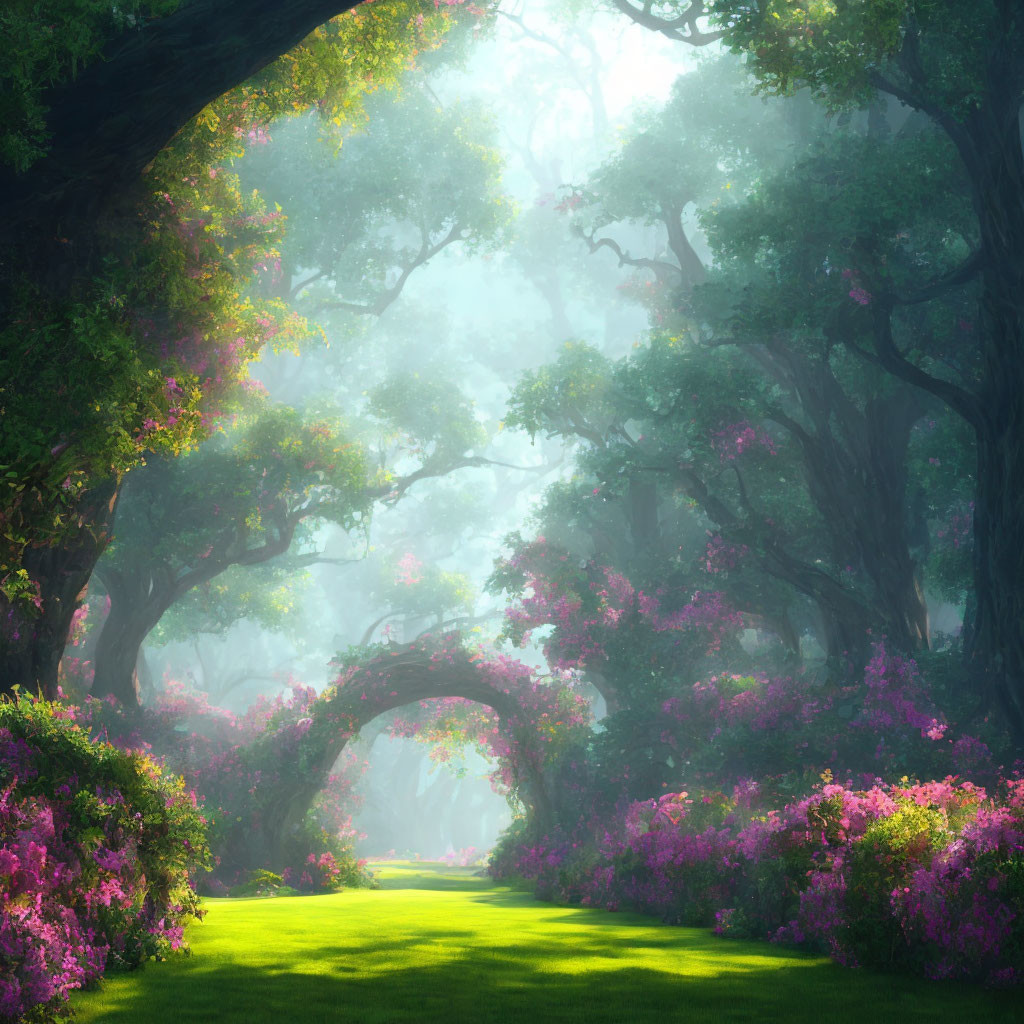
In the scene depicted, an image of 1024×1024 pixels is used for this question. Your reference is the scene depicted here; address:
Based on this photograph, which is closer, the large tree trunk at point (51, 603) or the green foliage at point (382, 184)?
the large tree trunk at point (51, 603)

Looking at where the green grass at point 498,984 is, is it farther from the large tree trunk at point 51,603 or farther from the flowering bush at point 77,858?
the large tree trunk at point 51,603

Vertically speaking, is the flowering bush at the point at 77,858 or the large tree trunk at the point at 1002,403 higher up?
the large tree trunk at the point at 1002,403

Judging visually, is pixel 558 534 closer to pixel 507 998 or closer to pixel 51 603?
pixel 51 603

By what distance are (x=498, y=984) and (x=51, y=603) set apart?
7801 mm

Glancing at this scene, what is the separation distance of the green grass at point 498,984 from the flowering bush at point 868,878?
35 centimetres

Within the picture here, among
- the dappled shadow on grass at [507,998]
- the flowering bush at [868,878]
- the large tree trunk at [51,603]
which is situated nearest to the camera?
the dappled shadow on grass at [507,998]

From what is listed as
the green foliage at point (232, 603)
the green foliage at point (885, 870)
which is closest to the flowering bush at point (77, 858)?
the green foliage at point (885, 870)

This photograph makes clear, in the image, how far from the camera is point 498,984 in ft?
21.5

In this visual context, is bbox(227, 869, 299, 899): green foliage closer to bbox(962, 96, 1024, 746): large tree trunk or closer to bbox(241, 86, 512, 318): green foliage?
bbox(962, 96, 1024, 746): large tree trunk

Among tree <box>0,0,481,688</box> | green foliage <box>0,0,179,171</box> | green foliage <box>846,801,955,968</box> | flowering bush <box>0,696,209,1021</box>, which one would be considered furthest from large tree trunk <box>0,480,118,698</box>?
green foliage <box>846,801,955,968</box>

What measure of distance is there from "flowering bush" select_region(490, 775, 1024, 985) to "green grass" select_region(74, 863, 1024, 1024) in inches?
13.9

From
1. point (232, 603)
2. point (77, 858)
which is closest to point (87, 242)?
point (77, 858)

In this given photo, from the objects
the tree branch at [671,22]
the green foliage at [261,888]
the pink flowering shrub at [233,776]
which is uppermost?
the tree branch at [671,22]

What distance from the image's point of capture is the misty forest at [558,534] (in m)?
6.99
